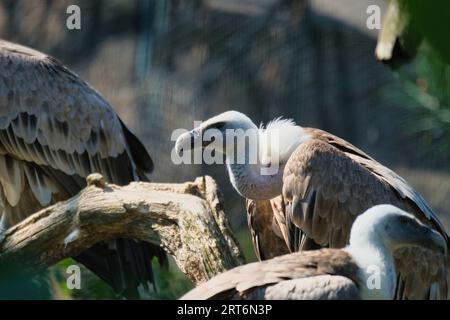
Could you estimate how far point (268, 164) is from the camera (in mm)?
4676

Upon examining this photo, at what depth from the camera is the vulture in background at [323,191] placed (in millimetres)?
4332

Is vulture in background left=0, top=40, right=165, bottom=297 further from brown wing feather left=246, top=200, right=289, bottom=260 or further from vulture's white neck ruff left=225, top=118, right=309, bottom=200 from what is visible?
vulture's white neck ruff left=225, top=118, right=309, bottom=200

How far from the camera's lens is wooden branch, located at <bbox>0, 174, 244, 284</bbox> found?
11.7 ft

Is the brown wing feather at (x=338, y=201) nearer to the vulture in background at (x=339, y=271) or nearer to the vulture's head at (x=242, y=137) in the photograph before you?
the vulture's head at (x=242, y=137)

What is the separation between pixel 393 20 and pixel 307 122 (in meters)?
7.09

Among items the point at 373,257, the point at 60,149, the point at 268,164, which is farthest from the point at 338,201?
the point at 60,149

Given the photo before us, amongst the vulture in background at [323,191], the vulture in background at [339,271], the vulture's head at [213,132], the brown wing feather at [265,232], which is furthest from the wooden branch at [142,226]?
the brown wing feather at [265,232]

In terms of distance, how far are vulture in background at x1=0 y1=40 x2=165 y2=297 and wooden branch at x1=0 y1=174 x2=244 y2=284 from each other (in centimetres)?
111

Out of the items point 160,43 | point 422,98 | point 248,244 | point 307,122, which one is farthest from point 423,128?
point 160,43

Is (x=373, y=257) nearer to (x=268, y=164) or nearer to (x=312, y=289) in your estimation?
(x=312, y=289)

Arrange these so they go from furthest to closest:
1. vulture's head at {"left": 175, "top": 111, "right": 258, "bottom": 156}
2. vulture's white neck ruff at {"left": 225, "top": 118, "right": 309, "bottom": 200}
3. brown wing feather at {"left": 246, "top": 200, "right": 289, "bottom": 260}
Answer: brown wing feather at {"left": 246, "top": 200, "right": 289, "bottom": 260} < vulture's white neck ruff at {"left": 225, "top": 118, "right": 309, "bottom": 200} < vulture's head at {"left": 175, "top": 111, "right": 258, "bottom": 156}

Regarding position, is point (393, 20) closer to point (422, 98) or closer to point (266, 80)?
point (422, 98)

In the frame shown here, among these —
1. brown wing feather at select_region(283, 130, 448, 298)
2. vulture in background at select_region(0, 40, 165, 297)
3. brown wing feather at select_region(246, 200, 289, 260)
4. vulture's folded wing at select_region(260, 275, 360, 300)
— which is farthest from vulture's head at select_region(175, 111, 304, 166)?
vulture's folded wing at select_region(260, 275, 360, 300)

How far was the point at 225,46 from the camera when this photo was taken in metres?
8.20
